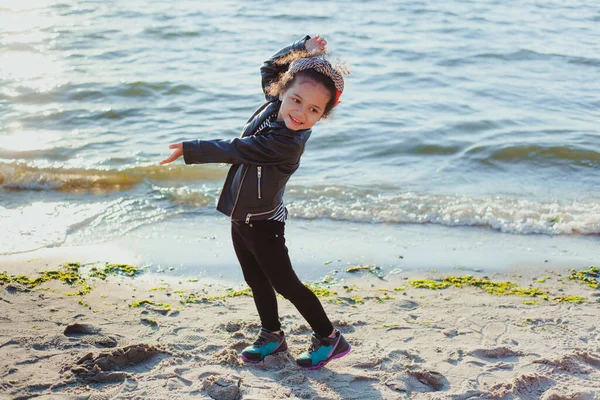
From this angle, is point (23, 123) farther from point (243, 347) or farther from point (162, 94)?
point (243, 347)

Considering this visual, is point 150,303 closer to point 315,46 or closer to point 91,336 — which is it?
point 91,336

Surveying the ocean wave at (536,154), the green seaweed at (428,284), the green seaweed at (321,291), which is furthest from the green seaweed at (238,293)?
the ocean wave at (536,154)

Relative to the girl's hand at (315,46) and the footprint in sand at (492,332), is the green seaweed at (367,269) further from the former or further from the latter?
the girl's hand at (315,46)

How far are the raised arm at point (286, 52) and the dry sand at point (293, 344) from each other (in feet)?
4.34

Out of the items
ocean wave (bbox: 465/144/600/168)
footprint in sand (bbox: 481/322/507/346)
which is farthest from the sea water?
footprint in sand (bbox: 481/322/507/346)

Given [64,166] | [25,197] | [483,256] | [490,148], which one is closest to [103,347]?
[483,256]

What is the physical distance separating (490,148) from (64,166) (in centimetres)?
466

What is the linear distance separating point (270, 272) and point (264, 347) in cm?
45

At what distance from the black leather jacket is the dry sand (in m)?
0.78

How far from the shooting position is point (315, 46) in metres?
3.29

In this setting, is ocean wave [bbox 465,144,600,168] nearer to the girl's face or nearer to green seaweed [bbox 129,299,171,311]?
green seaweed [bbox 129,299,171,311]

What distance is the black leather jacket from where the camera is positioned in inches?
118

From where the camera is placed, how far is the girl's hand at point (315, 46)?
3252mm

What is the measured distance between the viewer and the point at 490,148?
803cm
